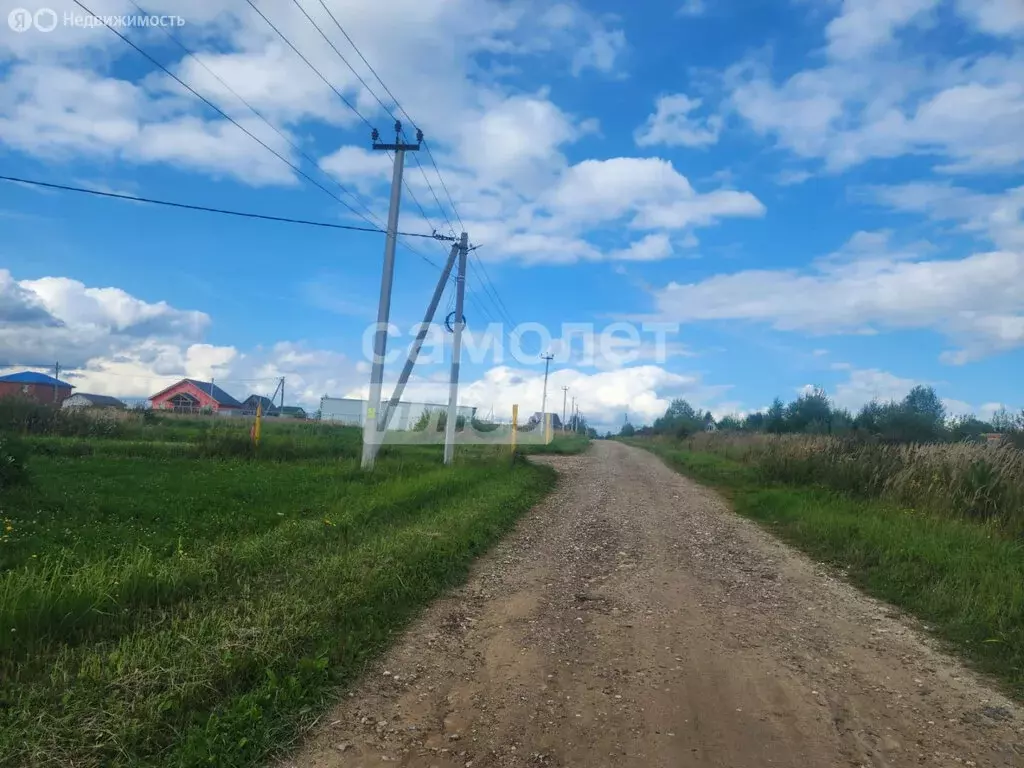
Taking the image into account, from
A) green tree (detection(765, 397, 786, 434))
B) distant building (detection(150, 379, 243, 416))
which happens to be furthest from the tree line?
distant building (detection(150, 379, 243, 416))

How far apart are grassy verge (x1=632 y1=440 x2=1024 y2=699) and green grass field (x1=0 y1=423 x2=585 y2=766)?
14.3 feet

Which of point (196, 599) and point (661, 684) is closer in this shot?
point (661, 684)

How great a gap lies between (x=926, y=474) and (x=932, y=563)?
5.41m

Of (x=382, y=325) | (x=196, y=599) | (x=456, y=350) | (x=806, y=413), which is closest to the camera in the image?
(x=196, y=599)

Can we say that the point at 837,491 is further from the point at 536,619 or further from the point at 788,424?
the point at 788,424

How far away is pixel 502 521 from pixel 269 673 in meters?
6.36

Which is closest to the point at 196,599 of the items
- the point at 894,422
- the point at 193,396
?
the point at 894,422

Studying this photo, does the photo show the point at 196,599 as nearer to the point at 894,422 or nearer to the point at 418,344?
the point at 418,344

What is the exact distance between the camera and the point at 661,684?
4398 mm

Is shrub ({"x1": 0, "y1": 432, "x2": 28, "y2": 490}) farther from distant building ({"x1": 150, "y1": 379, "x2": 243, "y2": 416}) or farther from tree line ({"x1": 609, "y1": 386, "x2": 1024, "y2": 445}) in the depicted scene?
distant building ({"x1": 150, "y1": 379, "x2": 243, "y2": 416})

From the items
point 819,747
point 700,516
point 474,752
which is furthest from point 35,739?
point 700,516

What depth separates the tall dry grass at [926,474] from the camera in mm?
10562

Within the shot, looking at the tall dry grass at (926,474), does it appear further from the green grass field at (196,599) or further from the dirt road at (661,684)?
the green grass field at (196,599)

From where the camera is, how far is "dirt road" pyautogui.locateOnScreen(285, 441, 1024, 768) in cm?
357
